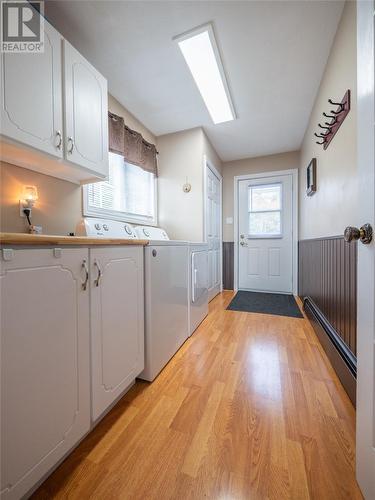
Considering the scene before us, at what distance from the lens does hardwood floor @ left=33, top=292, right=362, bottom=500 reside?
0.71 m

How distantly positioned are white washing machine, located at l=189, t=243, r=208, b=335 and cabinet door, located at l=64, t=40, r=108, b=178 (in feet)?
3.37

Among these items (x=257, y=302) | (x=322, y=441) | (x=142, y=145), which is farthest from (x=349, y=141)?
(x=257, y=302)

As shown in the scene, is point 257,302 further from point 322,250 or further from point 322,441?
point 322,441

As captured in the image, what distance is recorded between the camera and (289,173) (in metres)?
3.34

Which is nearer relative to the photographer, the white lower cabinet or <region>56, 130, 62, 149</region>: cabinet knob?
the white lower cabinet

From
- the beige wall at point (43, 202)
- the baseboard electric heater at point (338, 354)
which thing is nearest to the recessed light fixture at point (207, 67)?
the beige wall at point (43, 202)

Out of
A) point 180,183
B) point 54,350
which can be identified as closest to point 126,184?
point 180,183

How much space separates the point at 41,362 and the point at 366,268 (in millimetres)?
1075

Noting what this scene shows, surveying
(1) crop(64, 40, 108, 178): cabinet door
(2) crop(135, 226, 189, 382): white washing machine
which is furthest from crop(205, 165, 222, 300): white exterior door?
(1) crop(64, 40, 108, 178): cabinet door

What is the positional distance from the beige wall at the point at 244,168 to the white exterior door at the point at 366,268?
3048 millimetres

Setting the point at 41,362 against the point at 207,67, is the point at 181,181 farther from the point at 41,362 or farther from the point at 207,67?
the point at 41,362

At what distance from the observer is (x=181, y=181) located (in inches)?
103

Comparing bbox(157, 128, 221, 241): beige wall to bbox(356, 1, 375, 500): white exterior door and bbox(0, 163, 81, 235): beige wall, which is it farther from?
bbox(356, 1, 375, 500): white exterior door

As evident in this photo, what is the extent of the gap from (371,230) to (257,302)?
101 inches
